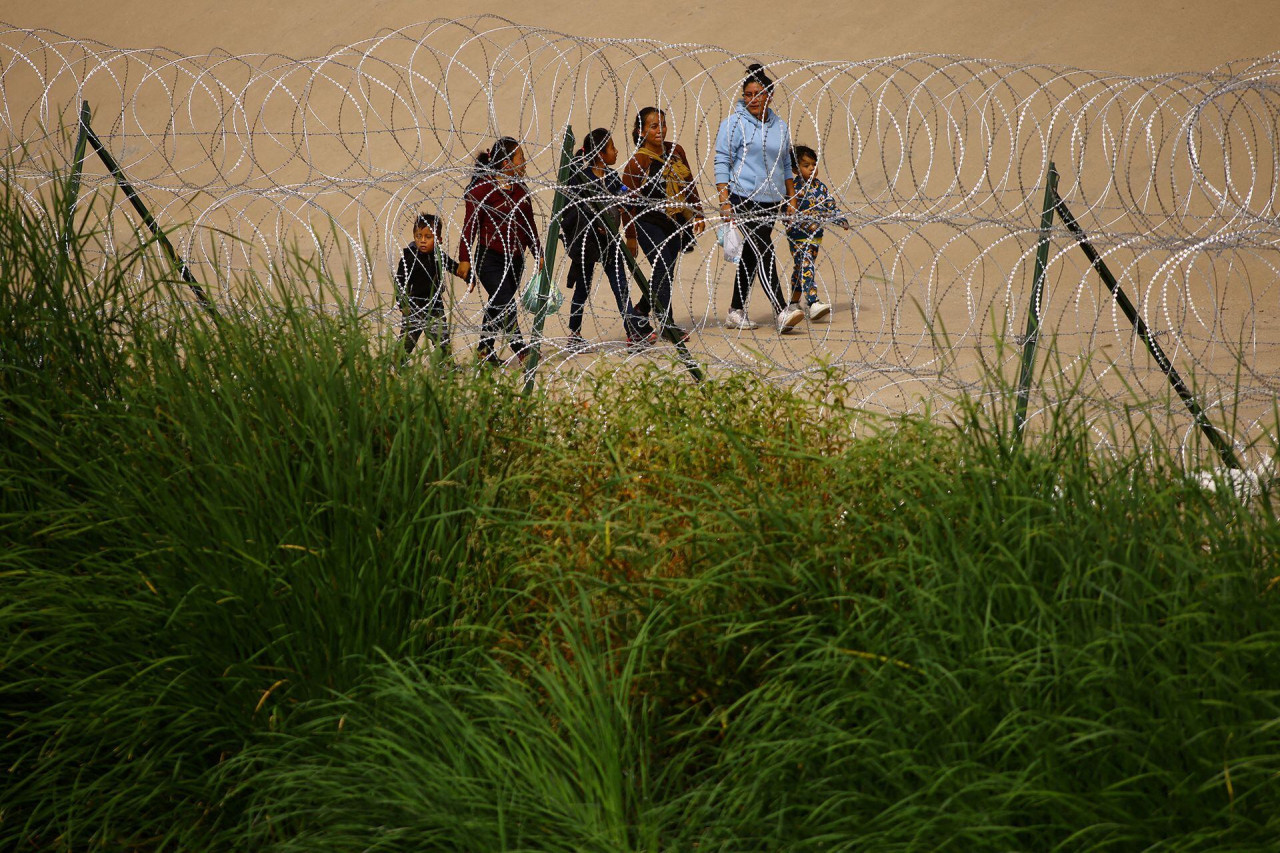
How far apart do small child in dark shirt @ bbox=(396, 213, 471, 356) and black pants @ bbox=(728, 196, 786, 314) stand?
1.26 m

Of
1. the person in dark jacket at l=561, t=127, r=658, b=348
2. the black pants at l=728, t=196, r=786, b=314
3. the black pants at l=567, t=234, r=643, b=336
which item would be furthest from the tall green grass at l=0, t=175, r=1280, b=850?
the black pants at l=567, t=234, r=643, b=336

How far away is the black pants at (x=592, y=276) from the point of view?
6.74 metres

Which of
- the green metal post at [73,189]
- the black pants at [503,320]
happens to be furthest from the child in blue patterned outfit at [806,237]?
the green metal post at [73,189]

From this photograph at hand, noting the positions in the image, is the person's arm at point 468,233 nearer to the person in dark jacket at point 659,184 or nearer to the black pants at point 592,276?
the black pants at point 592,276

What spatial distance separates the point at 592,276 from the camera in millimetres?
8672

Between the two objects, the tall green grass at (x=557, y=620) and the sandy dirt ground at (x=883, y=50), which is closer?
the tall green grass at (x=557, y=620)

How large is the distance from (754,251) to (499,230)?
135 cm

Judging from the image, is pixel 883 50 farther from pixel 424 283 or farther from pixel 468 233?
pixel 468 233

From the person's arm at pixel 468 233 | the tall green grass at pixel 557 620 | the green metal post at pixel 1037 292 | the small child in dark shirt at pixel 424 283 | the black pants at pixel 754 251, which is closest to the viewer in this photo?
the tall green grass at pixel 557 620

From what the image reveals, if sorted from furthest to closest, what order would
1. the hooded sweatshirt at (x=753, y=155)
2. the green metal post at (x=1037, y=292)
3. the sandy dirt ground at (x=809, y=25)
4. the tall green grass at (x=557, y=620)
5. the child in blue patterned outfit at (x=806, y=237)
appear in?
the sandy dirt ground at (x=809, y=25) < the hooded sweatshirt at (x=753, y=155) < the child in blue patterned outfit at (x=806, y=237) < the green metal post at (x=1037, y=292) < the tall green grass at (x=557, y=620)

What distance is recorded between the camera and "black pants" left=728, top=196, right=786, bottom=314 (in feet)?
19.1

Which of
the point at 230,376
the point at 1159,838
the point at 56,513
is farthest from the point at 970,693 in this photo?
the point at 56,513

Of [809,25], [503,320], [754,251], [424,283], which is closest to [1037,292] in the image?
[754,251]

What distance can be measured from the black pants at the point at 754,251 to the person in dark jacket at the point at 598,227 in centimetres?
51
